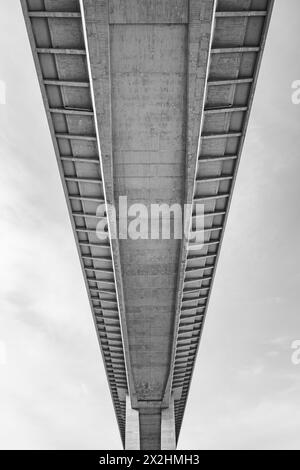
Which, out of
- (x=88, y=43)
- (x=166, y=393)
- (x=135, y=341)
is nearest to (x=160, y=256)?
(x=135, y=341)

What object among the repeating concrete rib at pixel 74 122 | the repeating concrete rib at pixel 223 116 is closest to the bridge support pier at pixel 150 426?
the repeating concrete rib at pixel 74 122

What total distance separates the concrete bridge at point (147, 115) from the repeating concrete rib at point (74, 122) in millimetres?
44

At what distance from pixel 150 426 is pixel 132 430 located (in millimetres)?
3097

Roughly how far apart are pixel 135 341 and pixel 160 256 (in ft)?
32.9

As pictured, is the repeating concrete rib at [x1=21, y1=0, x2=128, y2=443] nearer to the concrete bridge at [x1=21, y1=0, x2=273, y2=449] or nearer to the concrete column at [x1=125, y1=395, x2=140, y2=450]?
the concrete bridge at [x1=21, y1=0, x2=273, y2=449]

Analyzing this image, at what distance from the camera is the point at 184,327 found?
30234mm

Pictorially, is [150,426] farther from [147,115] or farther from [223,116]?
[147,115]

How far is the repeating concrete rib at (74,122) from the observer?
13.2 metres

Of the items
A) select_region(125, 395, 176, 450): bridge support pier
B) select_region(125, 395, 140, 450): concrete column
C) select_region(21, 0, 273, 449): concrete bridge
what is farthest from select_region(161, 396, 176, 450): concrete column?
select_region(21, 0, 273, 449): concrete bridge

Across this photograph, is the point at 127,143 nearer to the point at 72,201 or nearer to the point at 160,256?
the point at 72,201

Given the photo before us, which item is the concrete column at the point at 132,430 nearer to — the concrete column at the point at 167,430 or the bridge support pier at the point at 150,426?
the bridge support pier at the point at 150,426

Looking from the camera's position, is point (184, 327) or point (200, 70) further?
point (184, 327)

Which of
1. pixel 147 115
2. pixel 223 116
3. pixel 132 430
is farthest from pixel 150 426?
pixel 147 115

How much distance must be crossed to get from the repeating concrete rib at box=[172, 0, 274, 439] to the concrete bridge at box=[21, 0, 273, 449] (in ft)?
0.15
